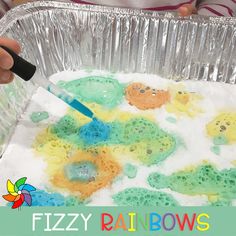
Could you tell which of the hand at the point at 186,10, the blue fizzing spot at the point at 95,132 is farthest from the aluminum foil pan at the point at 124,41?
the blue fizzing spot at the point at 95,132

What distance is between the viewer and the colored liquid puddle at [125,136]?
24.2 inches

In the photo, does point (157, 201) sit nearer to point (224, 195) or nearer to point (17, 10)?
point (224, 195)

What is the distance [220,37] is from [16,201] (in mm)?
427

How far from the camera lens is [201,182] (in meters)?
0.58

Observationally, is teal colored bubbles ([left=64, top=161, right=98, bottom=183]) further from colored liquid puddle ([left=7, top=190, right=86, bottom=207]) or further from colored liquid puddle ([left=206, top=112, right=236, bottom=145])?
colored liquid puddle ([left=206, top=112, right=236, bottom=145])

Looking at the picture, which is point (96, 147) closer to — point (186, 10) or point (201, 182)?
point (201, 182)

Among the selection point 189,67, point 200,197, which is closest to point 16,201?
point 200,197

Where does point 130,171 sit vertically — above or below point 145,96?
below

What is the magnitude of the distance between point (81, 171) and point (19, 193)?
0.09 meters

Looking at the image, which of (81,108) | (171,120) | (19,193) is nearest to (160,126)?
(171,120)

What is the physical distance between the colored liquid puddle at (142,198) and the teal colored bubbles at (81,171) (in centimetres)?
5

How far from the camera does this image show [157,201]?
1.81ft

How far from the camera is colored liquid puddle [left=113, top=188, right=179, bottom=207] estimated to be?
547 millimetres

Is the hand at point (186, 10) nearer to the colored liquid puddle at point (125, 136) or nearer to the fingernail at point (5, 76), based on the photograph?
the colored liquid puddle at point (125, 136)
